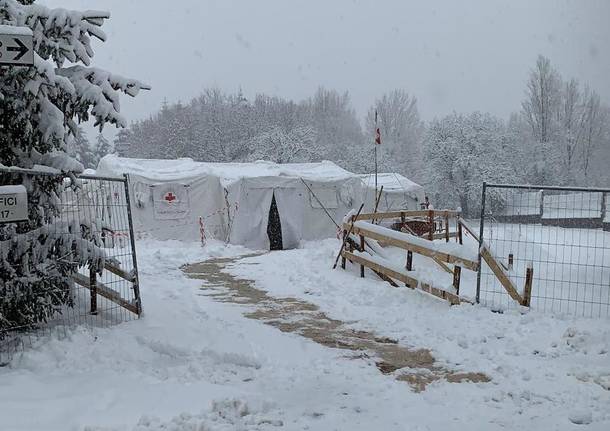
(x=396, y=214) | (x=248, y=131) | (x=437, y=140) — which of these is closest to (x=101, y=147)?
(x=248, y=131)

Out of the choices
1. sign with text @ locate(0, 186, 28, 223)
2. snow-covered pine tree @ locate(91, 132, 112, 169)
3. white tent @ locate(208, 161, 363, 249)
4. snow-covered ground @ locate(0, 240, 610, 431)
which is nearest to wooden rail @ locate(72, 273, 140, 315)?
snow-covered ground @ locate(0, 240, 610, 431)

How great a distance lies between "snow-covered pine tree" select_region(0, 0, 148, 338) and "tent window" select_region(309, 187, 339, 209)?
15.5m

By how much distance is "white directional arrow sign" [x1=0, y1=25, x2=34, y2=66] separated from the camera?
14.2 feet

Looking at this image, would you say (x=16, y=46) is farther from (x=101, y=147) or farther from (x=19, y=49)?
(x=101, y=147)

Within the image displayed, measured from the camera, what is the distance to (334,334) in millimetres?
6434

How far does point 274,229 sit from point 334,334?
13151mm

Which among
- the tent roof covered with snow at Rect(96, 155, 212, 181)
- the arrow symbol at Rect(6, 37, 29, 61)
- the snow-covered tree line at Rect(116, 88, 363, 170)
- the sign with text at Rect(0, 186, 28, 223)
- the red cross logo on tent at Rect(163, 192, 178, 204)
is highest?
the snow-covered tree line at Rect(116, 88, 363, 170)

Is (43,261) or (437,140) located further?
(437,140)

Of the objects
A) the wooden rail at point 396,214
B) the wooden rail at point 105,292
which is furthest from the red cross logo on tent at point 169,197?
the wooden rail at point 105,292

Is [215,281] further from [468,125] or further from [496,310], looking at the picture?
[468,125]

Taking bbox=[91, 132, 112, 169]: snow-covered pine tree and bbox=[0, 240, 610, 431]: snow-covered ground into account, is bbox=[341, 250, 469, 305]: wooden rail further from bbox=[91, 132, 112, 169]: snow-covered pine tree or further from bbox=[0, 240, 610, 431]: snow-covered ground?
bbox=[91, 132, 112, 169]: snow-covered pine tree

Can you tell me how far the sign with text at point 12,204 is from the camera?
455 cm

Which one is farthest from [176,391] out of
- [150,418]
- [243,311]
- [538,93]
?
[538,93]

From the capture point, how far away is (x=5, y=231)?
5.05 metres
